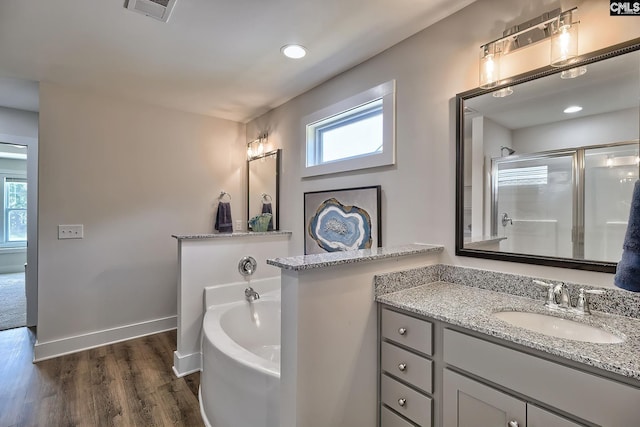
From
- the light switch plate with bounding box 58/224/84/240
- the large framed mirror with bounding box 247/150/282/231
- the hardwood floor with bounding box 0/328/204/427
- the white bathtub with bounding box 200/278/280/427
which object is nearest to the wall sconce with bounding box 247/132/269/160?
the large framed mirror with bounding box 247/150/282/231

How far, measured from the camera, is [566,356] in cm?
92

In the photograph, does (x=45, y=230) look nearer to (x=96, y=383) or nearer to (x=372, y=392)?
(x=96, y=383)

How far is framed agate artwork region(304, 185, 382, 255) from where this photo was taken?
2225 mm

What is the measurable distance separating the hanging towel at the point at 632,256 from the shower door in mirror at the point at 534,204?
1.44 feet

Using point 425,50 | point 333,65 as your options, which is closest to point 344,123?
point 333,65

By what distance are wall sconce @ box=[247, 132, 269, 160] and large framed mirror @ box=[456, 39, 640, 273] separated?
7.18ft

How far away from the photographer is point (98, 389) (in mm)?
2180

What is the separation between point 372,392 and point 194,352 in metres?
1.64

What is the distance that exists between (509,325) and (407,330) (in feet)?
1.31

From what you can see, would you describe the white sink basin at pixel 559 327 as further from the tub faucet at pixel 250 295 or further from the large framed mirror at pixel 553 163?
the tub faucet at pixel 250 295

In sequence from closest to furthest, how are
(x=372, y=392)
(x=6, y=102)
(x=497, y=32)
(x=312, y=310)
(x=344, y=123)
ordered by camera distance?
(x=312, y=310) < (x=372, y=392) < (x=497, y=32) < (x=344, y=123) < (x=6, y=102)

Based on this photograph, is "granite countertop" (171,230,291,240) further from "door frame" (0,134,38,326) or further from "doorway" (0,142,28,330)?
"doorway" (0,142,28,330)

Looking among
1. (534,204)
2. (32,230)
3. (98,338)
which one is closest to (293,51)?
(534,204)

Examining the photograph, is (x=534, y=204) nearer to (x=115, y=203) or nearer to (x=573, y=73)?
(x=573, y=73)
